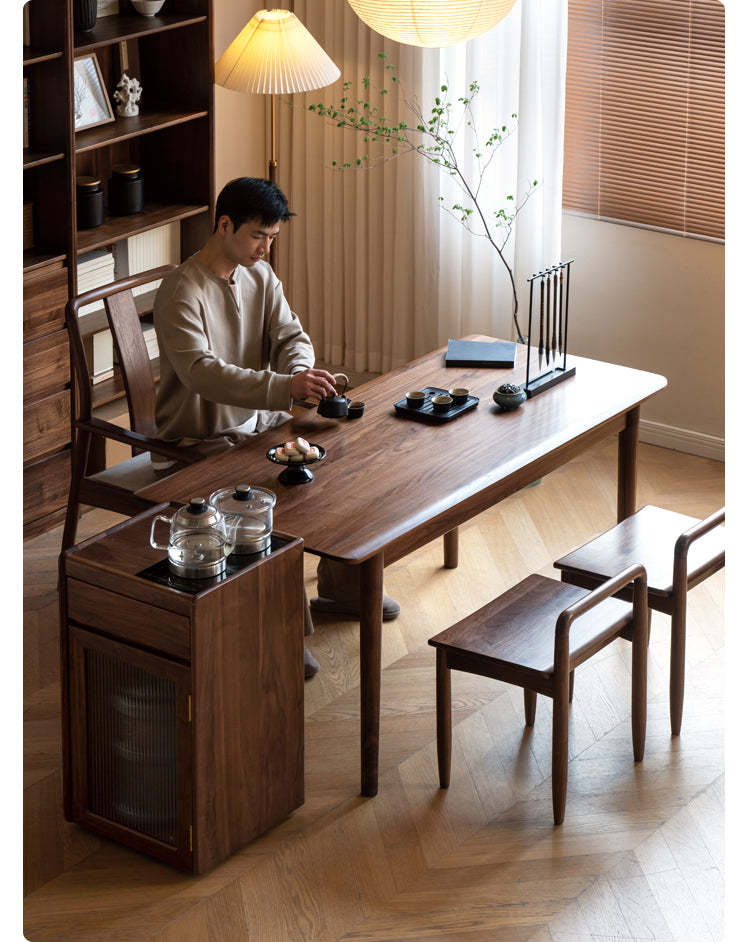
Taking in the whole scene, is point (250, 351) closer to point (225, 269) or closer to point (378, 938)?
point (225, 269)

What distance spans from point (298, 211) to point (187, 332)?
7.39ft

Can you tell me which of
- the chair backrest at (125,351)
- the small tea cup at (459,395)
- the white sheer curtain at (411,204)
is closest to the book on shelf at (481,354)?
the small tea cup at (459,395)

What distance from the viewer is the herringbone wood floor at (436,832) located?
9.38ft

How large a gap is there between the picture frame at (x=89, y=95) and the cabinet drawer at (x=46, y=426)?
Answer: 905 mm

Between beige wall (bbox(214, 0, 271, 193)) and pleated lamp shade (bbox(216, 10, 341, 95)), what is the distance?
0.84 m

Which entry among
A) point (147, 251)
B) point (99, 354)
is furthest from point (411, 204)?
point (99, 354)

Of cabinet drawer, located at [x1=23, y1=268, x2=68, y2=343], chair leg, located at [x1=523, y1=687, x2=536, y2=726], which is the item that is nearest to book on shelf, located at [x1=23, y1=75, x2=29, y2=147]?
cabinet drawer, located at [x1=23, y1=268, x2=68, y2=343]

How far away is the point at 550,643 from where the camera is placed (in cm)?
313

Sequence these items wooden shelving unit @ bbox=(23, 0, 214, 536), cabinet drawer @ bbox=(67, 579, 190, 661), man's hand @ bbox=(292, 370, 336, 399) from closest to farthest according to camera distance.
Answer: cabinet drawer @ bbox=(67, 579, 190, 661) < man's hand @ bbox=(292, 370, 336, 399) < wooden shelving unit @ bbox=(23, 0, 214, 536)

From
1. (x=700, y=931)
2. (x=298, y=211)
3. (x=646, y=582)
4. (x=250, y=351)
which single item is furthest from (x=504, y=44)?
(x=700, y=931)

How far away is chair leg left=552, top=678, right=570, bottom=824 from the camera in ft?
9.98

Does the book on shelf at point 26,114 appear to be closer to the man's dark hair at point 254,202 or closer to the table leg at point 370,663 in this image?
the man's dark hair at point 254,202

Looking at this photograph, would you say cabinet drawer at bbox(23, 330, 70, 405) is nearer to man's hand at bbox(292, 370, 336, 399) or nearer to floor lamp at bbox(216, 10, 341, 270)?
floor lamp at bbox(216, 10, 341, 270)

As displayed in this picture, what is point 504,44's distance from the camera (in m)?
5.09
